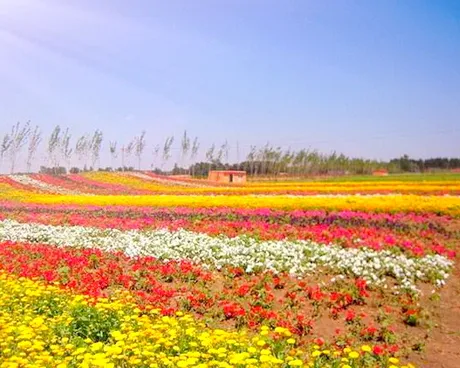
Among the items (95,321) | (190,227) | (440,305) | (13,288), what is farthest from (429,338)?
(190,227)

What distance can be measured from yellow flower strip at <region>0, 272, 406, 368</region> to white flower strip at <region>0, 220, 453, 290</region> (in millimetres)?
4012

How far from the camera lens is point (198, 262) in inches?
493

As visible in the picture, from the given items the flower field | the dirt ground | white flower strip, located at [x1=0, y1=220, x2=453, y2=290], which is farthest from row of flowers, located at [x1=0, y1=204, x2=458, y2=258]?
the dirt ground

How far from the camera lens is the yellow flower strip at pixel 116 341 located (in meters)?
5.46

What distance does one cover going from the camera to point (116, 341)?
22.3 feet

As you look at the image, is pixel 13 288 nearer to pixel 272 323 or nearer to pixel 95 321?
pixel 95 321

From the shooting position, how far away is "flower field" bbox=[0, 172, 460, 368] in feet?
20.6

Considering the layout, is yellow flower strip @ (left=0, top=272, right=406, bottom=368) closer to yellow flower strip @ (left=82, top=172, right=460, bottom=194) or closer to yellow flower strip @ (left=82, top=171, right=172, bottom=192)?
yellow flower strip @ (left=82, top=172, right=460, bottom=194)

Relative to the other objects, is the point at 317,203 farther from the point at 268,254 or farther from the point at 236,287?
the point at 236,287

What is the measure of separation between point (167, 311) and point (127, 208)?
1642 cm

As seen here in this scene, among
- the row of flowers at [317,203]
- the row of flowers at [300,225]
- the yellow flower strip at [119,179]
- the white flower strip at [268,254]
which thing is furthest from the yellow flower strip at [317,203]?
the yellow flower strip at [119,179]

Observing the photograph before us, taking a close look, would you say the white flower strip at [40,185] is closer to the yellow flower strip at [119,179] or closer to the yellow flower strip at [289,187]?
the yellow flower strip at [289,187]

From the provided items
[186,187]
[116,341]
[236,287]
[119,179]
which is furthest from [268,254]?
[119,179]

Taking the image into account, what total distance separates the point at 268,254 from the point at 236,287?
2420 mm
